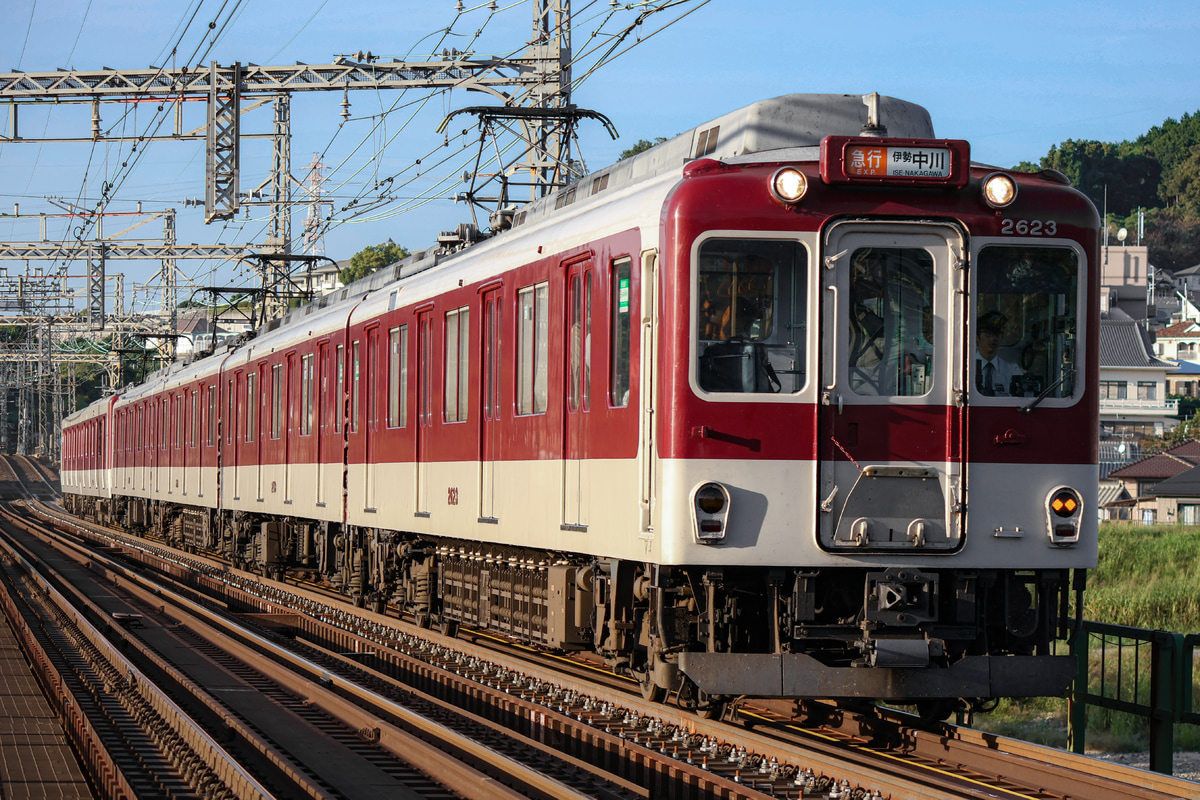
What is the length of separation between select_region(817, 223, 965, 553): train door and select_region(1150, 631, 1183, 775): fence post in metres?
1.97

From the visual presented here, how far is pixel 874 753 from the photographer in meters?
9.02

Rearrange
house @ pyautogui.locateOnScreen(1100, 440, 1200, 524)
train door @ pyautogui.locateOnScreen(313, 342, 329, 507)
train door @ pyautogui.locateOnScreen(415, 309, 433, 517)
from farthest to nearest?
1. house @ pyautogui.locateOnScreen(1100, 440, 1200, 524)
2. train door @ pyautogui.locateOnScreen(313, 342, 329, 507)
3. train door @ pyautogui.locateOnScreen(415, 309, 433, 517)

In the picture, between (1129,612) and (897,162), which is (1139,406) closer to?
(1129,612)

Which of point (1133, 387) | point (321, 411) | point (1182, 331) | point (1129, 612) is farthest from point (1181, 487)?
point (1182, 331)

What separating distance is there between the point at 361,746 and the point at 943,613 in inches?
146

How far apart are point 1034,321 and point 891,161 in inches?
48.4

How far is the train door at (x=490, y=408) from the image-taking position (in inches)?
482

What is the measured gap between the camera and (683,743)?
898 cm

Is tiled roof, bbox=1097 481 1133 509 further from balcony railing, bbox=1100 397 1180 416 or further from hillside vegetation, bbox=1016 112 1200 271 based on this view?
hillside vegetation, bbox=1016 112 1200 271

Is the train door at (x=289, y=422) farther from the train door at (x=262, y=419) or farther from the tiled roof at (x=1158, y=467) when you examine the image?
the tiled roof at (x=1158, y=467)

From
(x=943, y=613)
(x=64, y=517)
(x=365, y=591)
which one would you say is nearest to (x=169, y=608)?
(x=365, y=591)

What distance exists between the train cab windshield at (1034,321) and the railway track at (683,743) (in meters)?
2.03

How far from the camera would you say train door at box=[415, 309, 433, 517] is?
14.2 metres

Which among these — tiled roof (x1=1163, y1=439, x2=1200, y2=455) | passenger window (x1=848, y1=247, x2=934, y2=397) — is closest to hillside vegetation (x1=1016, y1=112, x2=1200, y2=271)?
tiled roof (x1=1163, y1=439, x2=1200, y2=455)
